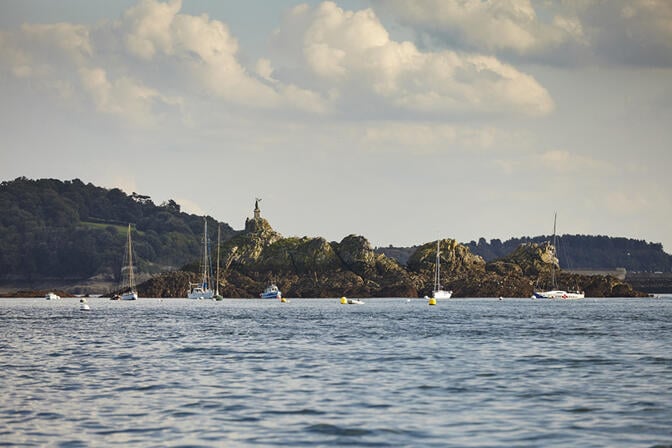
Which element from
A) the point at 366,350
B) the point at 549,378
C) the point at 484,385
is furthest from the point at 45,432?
the point at 366,350

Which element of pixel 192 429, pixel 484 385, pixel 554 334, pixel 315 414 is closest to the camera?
pixel 192 429

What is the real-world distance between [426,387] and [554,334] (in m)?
39.3

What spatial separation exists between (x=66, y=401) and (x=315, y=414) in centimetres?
958

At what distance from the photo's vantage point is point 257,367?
48500 millimetres

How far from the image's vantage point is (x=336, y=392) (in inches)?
1510

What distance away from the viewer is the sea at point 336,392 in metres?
28.8

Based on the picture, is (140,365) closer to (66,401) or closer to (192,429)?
(66,401)

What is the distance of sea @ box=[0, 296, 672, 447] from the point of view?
94.4ft

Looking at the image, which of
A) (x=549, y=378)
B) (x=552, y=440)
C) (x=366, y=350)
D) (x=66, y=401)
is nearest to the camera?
(x=552, y=440)

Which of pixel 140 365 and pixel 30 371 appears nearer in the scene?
pixel 30 371

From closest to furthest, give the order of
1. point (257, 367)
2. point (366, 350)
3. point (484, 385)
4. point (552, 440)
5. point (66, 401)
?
1. point (552, 440)
2. point (66, 401)
3. point (484, 385)
4. point (257, 367)
5. point (366, 350)

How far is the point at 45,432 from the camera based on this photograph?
29.1 metres

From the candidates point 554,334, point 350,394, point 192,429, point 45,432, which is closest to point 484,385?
point 350,394

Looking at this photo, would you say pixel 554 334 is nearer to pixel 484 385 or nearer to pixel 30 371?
pixel 484 385
